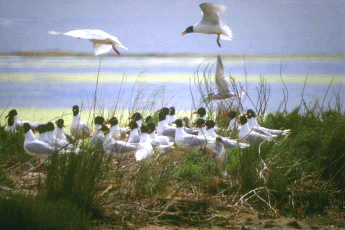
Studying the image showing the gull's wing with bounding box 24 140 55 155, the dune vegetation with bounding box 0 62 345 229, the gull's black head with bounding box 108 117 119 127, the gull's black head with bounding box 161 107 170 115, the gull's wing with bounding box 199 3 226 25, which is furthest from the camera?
the gull's black head with bounding box 161 107 170 115

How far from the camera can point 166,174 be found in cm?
334

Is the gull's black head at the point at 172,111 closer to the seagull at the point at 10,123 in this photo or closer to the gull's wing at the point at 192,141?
the gull's wing at the point at 192,141

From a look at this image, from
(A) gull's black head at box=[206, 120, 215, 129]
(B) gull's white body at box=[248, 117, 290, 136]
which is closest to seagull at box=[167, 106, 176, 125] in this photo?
(B) gull's white body at box=[248, 117, 290, 136]

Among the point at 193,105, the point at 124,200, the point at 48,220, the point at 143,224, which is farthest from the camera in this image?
the point at 193,105

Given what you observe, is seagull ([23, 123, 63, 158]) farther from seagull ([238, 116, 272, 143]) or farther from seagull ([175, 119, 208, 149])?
seagull ([238, 116, 272, 143])

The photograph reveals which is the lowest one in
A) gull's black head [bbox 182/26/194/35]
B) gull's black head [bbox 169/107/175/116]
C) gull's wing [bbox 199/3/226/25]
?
gull's black head [bbox 169/107/175/116]

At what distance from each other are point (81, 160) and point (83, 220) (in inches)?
19.1

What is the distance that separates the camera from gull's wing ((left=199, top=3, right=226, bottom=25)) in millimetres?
4848

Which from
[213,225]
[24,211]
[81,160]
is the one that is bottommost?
[213,225]

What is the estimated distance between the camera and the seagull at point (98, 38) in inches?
157

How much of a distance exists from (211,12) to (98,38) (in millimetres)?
1500

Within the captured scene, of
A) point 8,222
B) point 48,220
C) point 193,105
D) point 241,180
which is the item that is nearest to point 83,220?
point 48,220

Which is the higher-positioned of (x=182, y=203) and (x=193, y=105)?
(x=193, y=105)

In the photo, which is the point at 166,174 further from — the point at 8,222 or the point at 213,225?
the point at 8,222
